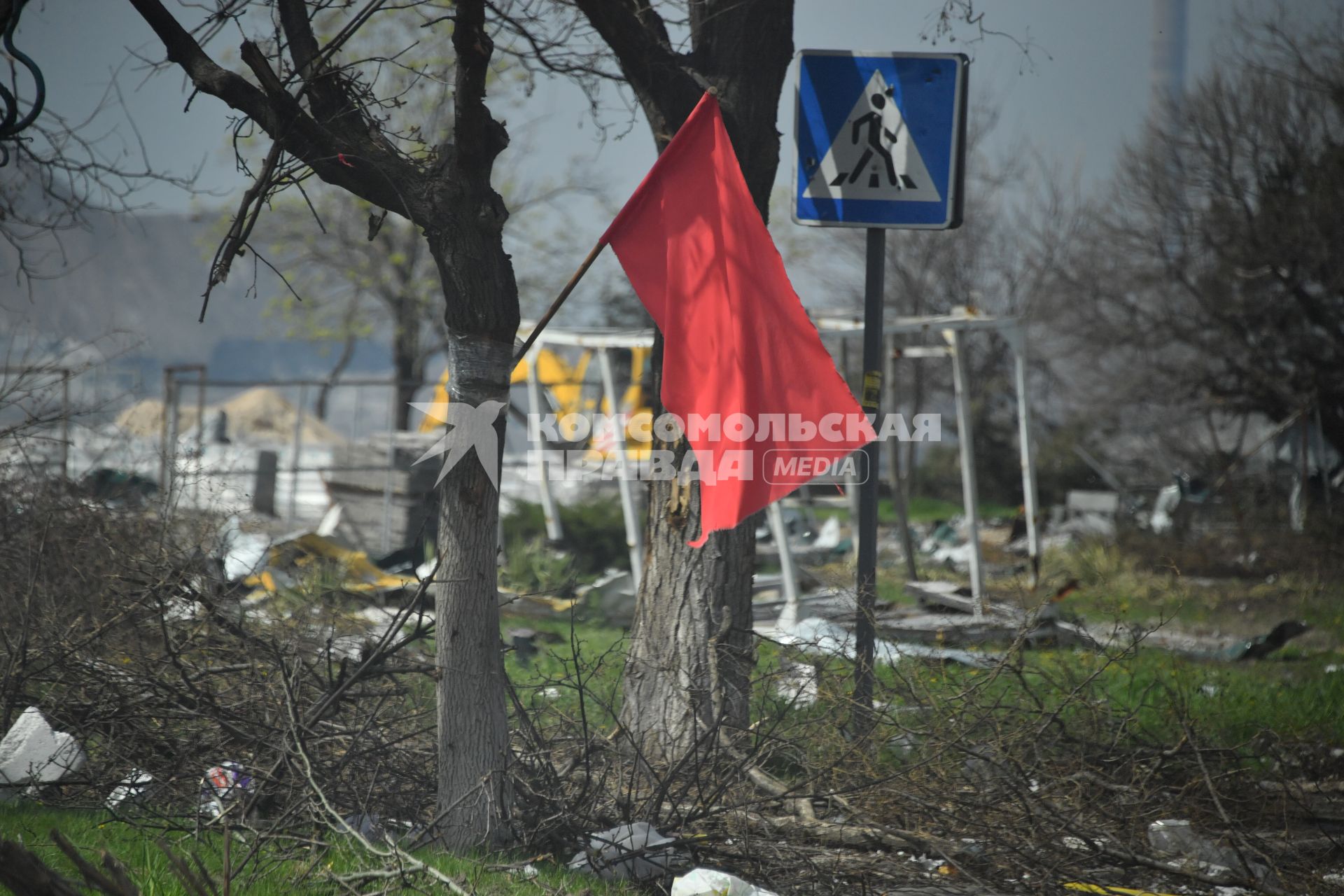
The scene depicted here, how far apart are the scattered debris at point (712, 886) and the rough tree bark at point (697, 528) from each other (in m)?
1.35

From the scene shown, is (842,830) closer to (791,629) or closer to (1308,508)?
(791,629)

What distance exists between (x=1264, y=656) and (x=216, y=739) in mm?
7029

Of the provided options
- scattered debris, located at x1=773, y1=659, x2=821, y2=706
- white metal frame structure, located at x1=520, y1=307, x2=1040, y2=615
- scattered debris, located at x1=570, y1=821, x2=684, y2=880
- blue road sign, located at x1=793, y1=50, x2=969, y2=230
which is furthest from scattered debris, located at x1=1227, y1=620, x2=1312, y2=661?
scattered debris, located at x1=570, y1=821, x2=684, y2=880

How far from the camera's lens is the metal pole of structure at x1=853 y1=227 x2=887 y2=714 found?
4523 mm

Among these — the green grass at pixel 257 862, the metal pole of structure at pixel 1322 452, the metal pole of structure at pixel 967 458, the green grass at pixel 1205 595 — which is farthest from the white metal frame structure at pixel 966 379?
the metal pole of structure at pixel 1322 452

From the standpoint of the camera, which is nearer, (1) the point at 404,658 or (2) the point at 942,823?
(2) the point at 942,823

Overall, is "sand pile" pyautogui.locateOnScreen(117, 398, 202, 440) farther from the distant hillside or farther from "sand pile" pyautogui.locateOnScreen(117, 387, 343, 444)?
the distant hillside

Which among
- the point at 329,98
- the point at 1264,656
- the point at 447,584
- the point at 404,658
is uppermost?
the point at 329,98

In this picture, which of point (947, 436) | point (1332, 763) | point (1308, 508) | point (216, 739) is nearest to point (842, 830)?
point (216, 739)

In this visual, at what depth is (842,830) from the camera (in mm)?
3807

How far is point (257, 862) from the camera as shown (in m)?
3.40

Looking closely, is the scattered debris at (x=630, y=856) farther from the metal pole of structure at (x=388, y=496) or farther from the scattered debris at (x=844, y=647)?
the metal pole of structure at (x=388, y=496)

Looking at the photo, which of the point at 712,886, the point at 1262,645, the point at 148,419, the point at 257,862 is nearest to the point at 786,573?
the point at 1262,645

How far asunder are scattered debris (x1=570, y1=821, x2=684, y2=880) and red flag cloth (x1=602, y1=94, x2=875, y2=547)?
1.02 meters
